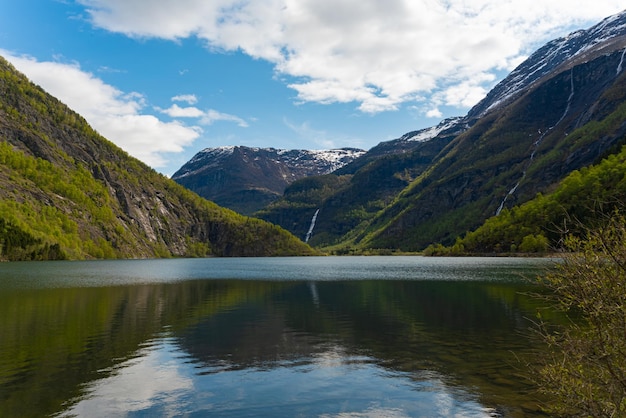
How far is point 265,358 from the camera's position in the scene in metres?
34.6

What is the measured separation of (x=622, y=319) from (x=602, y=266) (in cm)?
190

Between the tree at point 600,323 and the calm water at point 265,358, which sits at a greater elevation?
the tree at point 600,323


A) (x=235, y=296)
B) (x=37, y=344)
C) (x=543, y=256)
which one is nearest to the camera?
(x=37, y=344)

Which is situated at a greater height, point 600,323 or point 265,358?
point 600,323

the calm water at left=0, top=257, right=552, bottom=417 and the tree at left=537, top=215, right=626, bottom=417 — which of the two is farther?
the calm water at left=0, top=257, right=552, bottom=417

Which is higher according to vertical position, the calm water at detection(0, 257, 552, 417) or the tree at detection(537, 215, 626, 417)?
the tree at detection(537, 215, 626, 417)

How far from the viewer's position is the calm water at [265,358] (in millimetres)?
24109

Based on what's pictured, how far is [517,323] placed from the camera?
4922cm

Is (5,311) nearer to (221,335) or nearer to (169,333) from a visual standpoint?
(169,333)

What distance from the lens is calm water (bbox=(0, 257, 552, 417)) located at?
24.1 m

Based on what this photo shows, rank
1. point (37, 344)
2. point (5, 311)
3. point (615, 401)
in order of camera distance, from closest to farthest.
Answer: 1. point (615, 401)
2. point (37, 344)
3. point (5, 311)

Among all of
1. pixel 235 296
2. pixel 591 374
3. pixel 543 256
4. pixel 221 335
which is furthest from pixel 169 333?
pixel 543 256

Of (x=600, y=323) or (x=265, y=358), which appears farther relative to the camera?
(x=265, y=358)

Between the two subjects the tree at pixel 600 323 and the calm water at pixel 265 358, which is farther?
the calm water at pixel 265 358
